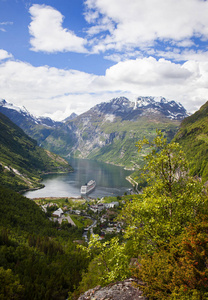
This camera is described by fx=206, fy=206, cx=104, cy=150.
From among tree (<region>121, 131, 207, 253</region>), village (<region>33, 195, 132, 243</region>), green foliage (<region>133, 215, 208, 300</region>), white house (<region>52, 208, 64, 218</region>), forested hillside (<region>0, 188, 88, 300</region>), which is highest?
tree (<region>121, 131, 207, 253</region>)

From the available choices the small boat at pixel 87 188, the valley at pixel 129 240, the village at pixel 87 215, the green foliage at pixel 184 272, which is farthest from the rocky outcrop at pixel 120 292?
the small boat at pixel 87 188

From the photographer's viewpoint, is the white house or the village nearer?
the village

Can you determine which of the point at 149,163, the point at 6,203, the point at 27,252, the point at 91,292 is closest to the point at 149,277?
the point at 91,292

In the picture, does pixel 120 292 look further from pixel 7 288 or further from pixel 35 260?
pixel 35 260

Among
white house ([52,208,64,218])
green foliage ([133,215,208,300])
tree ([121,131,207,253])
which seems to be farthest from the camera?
white house ([52,208,64,218])

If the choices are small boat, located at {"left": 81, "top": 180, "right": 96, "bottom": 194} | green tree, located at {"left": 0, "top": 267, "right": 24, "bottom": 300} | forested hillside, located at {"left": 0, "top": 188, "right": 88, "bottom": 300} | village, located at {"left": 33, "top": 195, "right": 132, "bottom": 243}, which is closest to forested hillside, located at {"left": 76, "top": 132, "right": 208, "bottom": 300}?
green tree, located at {"left": 0, "top": 267, "right": 24, "bottom": 300}

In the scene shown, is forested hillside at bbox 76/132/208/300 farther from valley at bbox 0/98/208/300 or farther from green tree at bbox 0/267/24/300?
green tree at bbox 0/267/24/300
